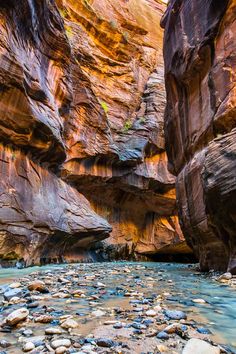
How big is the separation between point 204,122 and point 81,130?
39.9ft

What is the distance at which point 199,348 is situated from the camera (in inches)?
88.0

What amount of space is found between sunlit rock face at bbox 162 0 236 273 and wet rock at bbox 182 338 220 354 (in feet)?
17.1

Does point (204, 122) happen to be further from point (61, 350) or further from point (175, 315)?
point (61, 350)

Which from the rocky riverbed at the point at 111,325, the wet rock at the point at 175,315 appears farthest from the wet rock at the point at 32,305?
the wet rock at the point at 175,315

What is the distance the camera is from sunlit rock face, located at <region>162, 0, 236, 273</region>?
25.2ft

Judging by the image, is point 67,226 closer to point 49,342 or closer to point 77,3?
point 49,342

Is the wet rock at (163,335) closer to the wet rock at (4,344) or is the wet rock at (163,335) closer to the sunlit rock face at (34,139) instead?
the wet rock at (4,344)

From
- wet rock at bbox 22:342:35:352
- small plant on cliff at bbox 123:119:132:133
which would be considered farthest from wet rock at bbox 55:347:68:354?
small plant on cliff at bbox 123:119:132:133

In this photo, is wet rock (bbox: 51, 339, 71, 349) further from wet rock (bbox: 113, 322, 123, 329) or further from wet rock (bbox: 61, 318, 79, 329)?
wet rock (bbox: 113, 322, 123, 329)

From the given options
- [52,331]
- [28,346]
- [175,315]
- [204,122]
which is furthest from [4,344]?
[204,122]

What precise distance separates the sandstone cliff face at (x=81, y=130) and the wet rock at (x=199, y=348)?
9822 millimetres

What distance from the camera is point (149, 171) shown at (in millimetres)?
25797

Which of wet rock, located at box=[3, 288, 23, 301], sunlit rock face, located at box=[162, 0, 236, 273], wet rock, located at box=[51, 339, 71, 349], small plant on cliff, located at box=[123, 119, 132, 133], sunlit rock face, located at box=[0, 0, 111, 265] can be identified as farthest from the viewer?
small plant on cliff, located at box=[123, 119, 132, 133]

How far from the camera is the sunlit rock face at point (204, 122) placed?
7.68 m
